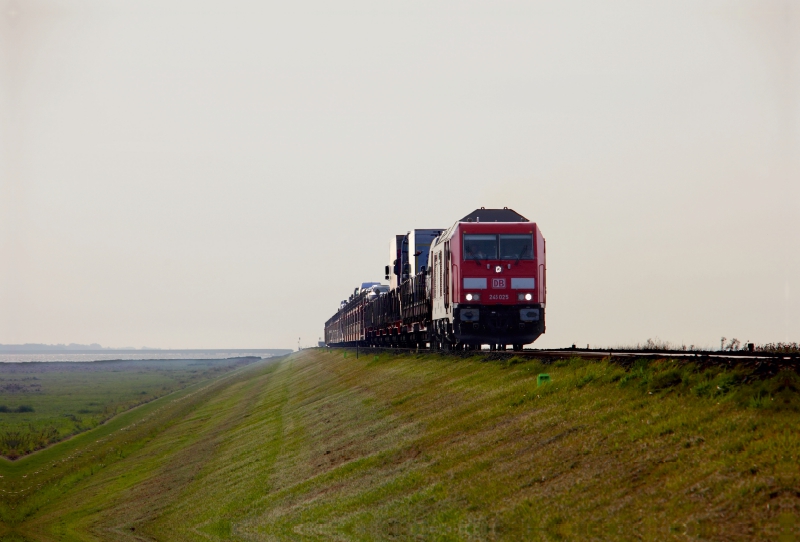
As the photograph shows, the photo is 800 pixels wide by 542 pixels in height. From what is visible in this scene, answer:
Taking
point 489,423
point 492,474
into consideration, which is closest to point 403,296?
point 489,423

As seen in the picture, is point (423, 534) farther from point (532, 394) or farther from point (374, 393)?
point (374, 393)

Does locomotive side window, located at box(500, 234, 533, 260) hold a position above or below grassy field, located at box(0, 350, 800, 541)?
above

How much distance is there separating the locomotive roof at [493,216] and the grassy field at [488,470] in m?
5.68

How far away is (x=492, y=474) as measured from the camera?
14781 mm

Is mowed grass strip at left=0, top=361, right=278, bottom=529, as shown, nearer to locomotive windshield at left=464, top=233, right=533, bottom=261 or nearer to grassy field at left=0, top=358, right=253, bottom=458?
grassy field at left=0, top=358, right=253, bottom=458

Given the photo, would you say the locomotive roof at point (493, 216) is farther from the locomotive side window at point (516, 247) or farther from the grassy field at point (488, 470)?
the grassy field at point (488, 470)

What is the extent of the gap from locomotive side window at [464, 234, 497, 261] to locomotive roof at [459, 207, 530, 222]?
1.17 meters

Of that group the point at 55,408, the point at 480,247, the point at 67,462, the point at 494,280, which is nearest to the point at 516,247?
the point at 480,247

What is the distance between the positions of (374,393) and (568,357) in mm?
10276

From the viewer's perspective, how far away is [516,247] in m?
32.3

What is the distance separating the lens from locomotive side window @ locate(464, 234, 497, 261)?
32188 mm

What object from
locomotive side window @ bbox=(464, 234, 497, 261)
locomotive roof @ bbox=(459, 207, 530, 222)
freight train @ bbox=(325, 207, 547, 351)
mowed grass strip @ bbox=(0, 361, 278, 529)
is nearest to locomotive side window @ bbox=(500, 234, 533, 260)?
freight train @ bbox=(325, 207, 547, 351)

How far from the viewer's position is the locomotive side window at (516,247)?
106 feet

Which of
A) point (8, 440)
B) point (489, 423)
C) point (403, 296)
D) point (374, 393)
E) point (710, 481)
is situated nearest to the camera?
point (710, 481)
